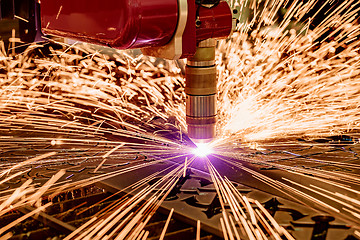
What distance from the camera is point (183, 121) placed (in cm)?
198

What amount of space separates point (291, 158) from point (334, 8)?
113 centimetres

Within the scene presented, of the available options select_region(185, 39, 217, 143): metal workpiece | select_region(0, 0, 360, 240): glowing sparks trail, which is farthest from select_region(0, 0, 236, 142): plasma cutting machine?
select_region(0, 0, 360, 240): glowing sparks trail

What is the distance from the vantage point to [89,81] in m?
2.40

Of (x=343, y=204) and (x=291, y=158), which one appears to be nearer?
(x=343, y=204)

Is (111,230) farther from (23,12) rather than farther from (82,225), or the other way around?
(23,12)

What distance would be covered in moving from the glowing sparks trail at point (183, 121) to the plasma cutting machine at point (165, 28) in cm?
27

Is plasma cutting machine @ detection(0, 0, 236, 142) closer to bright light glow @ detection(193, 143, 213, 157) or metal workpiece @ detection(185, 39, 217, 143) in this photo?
metal workpiece @ detection(185, 39, 217, 143)

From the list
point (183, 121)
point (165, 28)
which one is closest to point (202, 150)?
point (183, 121)

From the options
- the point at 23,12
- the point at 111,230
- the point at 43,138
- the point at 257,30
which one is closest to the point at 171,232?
the point at 111,230

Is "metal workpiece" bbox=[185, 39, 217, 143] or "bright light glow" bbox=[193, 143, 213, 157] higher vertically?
"metal workpiece" bbox=[185, 39, 217, 143]

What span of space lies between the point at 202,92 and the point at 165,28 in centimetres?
32

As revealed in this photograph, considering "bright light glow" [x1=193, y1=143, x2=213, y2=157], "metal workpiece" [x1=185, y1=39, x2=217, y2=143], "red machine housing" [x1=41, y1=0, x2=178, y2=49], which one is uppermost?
"red machine housing" [x1=41, y1=0, x2=178, y2=49]

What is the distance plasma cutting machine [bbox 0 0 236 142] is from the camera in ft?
2.85

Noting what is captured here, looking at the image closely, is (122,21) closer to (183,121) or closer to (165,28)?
(165,28)
